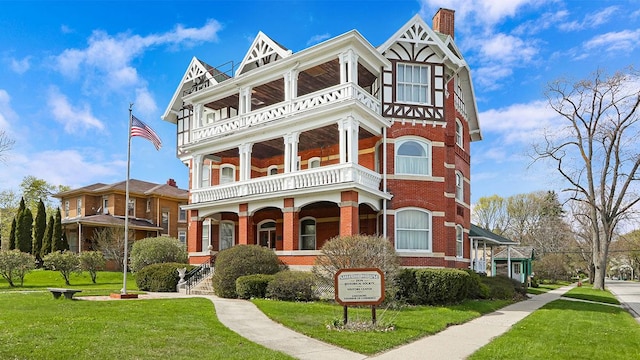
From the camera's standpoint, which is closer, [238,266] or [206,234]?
[238,266]

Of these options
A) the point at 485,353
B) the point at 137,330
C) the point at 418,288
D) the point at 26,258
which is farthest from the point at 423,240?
the point at 26,258

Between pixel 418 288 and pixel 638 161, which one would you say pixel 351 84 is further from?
pixel 638 161

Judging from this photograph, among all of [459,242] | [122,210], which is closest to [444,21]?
[459,242]

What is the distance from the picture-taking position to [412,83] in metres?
24.2

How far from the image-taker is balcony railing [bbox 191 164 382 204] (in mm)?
20953

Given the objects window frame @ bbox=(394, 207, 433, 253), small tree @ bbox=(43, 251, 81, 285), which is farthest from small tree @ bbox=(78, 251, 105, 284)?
window frame @ bbox=(394, 207, 433, 253)

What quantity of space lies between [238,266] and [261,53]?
11576mm

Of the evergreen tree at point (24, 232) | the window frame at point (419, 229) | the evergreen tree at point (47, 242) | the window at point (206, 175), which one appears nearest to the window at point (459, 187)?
the window frame at point (419, 229)

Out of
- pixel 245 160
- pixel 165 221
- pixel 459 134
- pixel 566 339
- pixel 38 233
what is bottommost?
pixel 566 339

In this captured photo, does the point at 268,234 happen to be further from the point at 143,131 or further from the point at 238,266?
the point at 143,131

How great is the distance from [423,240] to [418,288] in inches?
176

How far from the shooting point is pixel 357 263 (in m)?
17.0

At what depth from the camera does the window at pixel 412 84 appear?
2417cm

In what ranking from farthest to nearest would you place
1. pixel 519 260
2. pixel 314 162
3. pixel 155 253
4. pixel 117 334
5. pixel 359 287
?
pixel 519 260, pixel 155 253, pixel 314 162, pixel 359 287, pixel 117 334
